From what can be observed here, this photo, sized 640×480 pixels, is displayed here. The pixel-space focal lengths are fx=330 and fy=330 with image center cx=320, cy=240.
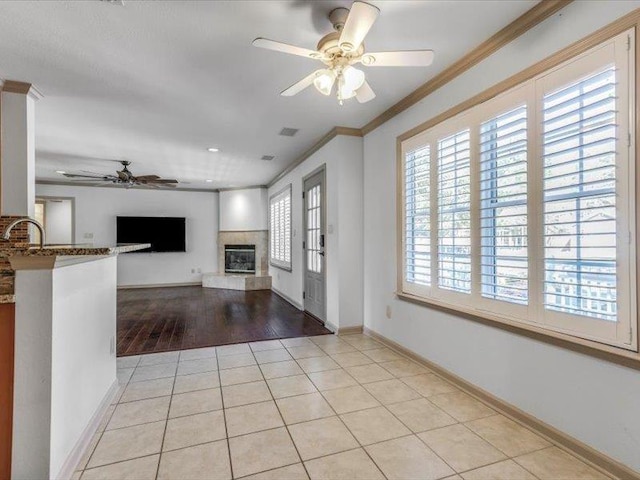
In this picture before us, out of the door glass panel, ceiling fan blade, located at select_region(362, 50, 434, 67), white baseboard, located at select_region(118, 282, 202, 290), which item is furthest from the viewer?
white baseboard, located at select_region(118, 282, 202, 290)

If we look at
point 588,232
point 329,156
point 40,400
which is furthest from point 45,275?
point 329,156

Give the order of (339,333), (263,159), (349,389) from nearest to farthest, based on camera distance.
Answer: (349,389), (339,333), (263,159)

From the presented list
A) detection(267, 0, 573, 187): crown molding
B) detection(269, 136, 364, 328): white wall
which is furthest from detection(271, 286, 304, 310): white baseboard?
detection(267, 0, 573, 187): crown molding

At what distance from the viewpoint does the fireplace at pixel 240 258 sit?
8.27 metres

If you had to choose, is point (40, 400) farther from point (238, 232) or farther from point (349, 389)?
point (238, 232)

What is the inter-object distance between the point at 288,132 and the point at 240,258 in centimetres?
482

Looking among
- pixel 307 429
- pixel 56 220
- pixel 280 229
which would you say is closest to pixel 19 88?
pixel 307 429

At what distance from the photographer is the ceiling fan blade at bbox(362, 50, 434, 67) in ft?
6.37

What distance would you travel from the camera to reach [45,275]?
4.86 feet

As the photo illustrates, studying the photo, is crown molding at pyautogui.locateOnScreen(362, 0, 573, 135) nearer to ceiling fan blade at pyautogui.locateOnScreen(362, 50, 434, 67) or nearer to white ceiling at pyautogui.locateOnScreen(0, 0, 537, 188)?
white ceiling at pyautogui.locateOnScreen(0, 0, 537, 188)

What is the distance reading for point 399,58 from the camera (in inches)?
78.5

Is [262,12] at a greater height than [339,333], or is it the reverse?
[262,12]

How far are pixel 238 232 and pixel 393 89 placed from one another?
20.1ft

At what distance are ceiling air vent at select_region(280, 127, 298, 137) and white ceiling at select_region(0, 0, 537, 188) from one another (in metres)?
0.10
